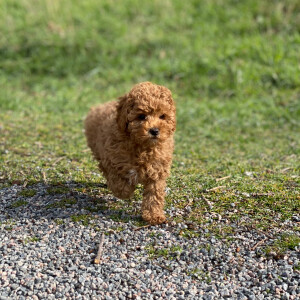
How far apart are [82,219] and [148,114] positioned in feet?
4.74

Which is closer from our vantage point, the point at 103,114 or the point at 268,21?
the point at 103,114

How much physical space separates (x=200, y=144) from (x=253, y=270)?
14.3ft

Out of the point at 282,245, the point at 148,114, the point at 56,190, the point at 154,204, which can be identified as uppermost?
the point at 148,114

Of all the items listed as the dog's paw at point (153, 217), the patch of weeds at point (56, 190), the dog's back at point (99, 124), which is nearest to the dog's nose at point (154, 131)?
the dog's back at point (99, 124)

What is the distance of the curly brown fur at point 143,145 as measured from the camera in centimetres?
502

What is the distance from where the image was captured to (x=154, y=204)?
17.5ft

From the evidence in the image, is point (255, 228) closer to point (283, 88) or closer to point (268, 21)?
point (283, 88)

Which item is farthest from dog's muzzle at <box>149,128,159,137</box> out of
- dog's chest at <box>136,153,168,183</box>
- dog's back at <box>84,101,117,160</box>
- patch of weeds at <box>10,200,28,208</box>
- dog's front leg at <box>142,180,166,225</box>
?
patch of weeds at <box>10,200,28,208</box>

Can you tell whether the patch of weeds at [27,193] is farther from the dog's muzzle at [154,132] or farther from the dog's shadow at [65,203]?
the dog's muzzle at [154,132]

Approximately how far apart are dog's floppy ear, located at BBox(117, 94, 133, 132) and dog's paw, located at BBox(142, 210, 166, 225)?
97 cm

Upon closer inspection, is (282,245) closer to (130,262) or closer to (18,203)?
(130,262)

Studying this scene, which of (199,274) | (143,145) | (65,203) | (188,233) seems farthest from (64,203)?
(199,274)

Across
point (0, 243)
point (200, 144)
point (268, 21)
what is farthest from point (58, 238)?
point (268, 21)

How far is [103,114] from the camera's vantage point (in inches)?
253
